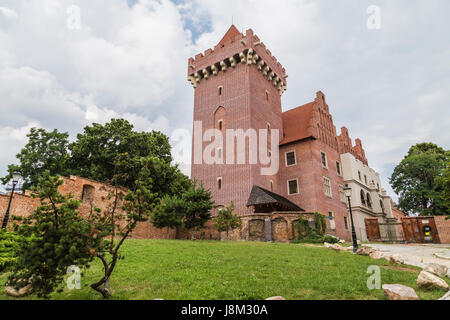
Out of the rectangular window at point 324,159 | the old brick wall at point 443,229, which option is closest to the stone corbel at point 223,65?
the rectangular window at point 324,159

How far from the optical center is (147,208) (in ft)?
24.6

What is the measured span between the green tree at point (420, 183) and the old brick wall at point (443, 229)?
8389 mm

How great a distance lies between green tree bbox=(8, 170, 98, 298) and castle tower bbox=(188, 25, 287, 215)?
67.5 ft

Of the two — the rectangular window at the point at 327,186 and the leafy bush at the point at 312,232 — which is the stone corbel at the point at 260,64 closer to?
the rectangular window at the point at 327,186

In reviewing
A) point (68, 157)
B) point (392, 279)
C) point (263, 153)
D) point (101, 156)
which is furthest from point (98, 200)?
point (392, 279)

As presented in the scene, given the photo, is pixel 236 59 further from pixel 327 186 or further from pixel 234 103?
pixel 327 186

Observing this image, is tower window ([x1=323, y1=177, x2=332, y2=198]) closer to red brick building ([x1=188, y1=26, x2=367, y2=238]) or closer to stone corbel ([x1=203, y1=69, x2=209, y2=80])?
red brick building ([x1=188, y1=26, x2=367, y2=238])

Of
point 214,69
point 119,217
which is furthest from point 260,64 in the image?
point 119,217

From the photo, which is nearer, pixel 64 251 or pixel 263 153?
pixel 64 251

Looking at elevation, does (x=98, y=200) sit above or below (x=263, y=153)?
below

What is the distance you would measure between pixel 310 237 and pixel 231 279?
15440mm

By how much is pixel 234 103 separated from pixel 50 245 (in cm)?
2649

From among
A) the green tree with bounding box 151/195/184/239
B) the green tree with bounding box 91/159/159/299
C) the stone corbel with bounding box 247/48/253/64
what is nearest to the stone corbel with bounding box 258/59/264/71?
the stone corbel with bounding box 247/48/253/64
